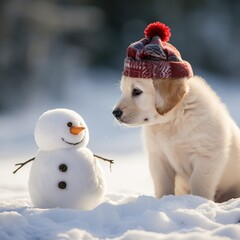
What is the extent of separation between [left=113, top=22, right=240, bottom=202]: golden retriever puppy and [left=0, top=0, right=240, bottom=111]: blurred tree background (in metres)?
8.03

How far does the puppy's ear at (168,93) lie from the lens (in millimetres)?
3402

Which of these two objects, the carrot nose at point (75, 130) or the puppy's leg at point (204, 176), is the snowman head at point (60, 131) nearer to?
the carrot nose at point (75, 130)

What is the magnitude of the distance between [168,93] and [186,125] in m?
0.24

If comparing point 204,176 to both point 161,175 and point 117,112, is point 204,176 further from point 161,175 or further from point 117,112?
point 117,112

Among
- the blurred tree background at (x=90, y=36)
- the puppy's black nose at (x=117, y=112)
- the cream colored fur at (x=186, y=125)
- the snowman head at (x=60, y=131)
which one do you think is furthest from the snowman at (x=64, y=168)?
the blurred tree background at (x=90, y=36)

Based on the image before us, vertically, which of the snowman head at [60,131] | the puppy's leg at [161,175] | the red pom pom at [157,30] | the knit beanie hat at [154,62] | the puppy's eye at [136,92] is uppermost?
the red pom pom at [157,30]

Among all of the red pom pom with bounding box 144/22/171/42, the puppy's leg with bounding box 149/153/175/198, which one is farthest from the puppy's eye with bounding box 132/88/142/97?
the puppy's leg with bounding box 149/153/175/198

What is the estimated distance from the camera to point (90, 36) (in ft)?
48.7

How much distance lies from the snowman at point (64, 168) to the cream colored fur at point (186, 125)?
34 centimetres

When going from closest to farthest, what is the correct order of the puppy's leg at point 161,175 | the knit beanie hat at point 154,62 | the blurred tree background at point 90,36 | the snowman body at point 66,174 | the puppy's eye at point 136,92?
the snowman body at point 66,174, the knit beanie hat at point 154,62, the puppy's eye at point 136,92, the puppy's leg at point 161,175, the blurred tree background at point 90,36

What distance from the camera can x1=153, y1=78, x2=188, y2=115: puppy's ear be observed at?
134 inches

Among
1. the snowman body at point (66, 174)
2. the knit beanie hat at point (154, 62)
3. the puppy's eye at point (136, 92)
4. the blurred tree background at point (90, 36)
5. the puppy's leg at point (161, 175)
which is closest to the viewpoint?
the snowman body at point (66, 174)

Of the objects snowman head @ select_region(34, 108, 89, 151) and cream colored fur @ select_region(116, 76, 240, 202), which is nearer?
snowman head @ select_region(34, 108, 89, 151)

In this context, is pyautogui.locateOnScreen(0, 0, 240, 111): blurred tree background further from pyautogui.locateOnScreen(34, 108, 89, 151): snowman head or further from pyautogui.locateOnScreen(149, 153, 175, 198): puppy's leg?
pyautogui.locateOnScreen(34, 108, 89, 151): snowman head
